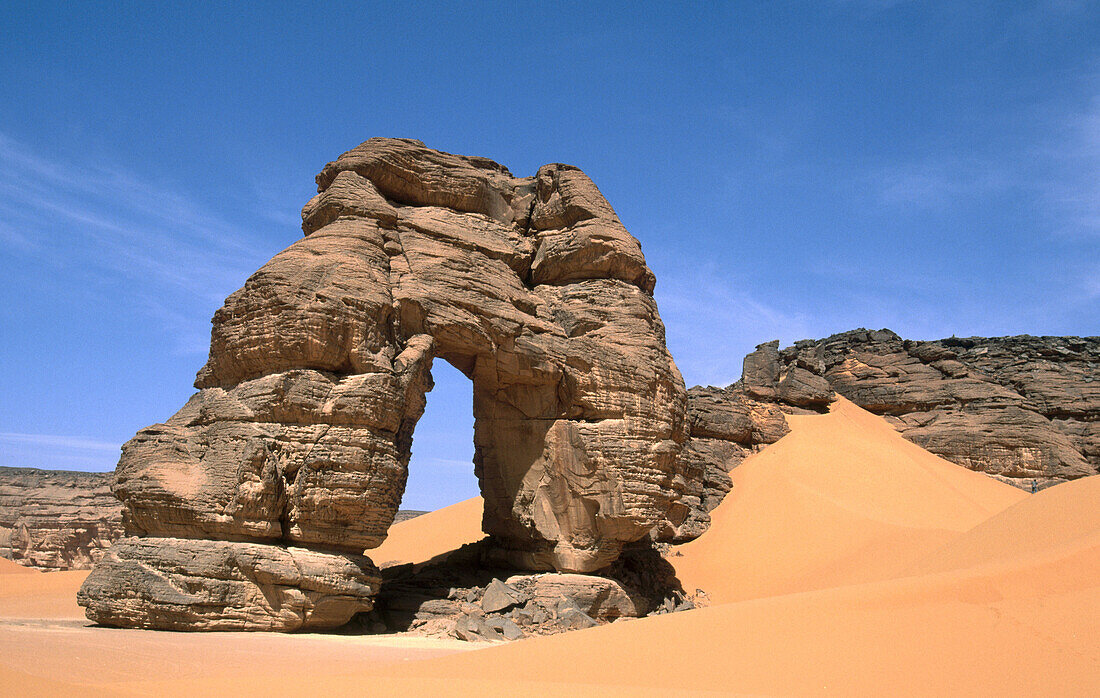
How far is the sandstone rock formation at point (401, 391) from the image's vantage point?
9.60 metres

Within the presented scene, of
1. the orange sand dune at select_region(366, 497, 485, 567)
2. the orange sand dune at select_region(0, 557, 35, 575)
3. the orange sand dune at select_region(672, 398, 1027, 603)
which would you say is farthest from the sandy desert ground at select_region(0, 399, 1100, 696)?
the orange sand dune at select_region(0, 557, 35, 575)

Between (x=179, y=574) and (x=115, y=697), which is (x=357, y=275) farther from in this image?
(x=115, y=697)

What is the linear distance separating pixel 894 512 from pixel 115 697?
17.8 m

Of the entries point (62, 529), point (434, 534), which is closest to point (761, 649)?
point (434, 534)

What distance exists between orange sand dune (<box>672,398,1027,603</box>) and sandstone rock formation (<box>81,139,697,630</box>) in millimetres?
3742

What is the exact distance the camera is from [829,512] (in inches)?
714

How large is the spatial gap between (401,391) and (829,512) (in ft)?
39.5

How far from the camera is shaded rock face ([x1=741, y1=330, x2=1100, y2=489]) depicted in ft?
76.5

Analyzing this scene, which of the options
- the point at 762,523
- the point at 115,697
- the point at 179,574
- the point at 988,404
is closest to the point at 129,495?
the point at 179,574

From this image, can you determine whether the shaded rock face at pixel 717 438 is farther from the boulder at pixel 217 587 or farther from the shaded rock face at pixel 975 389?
the boulder at pixel 217 587

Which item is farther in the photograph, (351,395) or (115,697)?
(351,395)

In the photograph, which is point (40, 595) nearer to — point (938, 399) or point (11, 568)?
point (11, 568)

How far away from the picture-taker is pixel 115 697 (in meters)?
4.41

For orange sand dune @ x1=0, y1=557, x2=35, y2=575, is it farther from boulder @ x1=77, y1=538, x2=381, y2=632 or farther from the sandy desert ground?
boulder @ x1=77, y1=538, x2=381, y2=632
